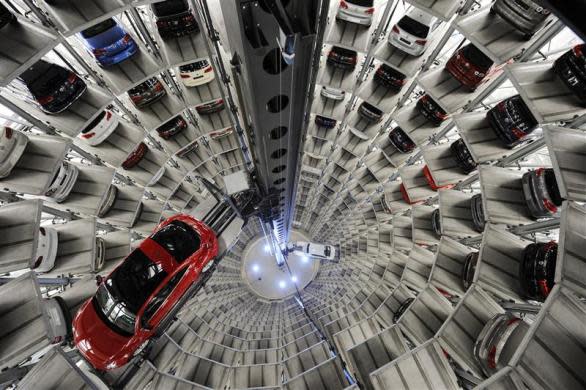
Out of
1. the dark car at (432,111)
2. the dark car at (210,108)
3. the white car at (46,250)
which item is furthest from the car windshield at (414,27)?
the white car at (46,250)

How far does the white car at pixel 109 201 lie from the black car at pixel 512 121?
10.1 meters

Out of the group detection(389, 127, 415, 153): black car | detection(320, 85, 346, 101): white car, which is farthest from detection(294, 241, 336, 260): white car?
detection(320, 85, 346, 101): white car

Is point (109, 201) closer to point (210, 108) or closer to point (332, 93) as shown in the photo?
point (210, 108)

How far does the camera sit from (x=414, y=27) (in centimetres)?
635

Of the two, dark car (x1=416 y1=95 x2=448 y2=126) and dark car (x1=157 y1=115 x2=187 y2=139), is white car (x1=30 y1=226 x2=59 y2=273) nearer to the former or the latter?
dark car (x1=157 y1=115 x2=187 y2=139)

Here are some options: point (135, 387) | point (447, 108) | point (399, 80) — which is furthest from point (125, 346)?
point (399, 80)

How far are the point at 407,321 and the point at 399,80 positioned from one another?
697 cm

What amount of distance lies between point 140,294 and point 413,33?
966 centimetres

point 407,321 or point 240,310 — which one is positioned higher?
point 407,321

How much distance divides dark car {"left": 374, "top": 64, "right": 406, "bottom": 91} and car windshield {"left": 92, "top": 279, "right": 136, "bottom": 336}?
9734mm

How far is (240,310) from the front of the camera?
1938 cm

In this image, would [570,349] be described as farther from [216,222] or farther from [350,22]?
[216,222]

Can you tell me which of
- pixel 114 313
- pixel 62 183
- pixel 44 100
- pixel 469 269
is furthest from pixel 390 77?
pixel 114 313

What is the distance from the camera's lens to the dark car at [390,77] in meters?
7.86
